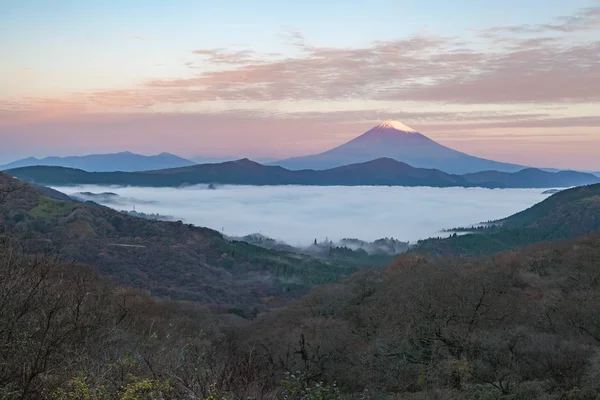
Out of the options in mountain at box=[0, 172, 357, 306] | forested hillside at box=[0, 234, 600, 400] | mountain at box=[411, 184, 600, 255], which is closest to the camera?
forested hillside at box=[0, 234, 600, 400]

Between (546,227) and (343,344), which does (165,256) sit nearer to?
(343,344)

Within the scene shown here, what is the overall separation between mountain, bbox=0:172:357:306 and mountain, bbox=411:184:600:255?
38.4 meters

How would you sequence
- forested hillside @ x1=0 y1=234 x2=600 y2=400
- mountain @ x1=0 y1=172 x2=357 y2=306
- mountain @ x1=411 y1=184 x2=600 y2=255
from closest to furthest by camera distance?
forested hillside @ x1=0 y1=234 x2=600 y2=400 → mountain @ x1=0 y1=172 x2=357 y2=306 → mountain @ x1=411 y1=184 x2=600 y2=255

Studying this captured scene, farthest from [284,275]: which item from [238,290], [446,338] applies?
[446,338]

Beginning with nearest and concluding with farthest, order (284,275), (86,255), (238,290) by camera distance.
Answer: (86,255) < (238,290) < (284,275)

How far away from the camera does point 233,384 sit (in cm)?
1120

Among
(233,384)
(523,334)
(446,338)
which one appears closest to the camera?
(233,384)

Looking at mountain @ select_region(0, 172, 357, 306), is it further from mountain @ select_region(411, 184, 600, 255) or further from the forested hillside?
the forested hillside

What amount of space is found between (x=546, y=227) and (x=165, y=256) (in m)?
110

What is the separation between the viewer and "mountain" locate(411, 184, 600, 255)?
5226 inches

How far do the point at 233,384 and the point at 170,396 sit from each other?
10.6 feet

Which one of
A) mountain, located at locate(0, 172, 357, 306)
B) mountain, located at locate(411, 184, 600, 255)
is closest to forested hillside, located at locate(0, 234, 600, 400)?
mountain, located at locate(0, 172, 357, 306)

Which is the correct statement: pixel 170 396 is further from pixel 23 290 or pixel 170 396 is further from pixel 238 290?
pixel 238 290

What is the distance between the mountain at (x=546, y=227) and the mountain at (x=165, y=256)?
126ft
